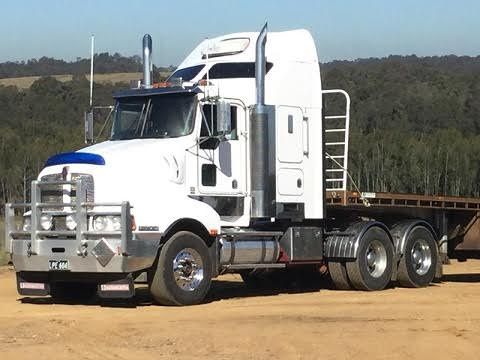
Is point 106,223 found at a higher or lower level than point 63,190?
lower

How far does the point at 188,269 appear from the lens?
1388cm

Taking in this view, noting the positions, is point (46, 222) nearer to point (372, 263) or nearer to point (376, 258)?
point (372, 263)

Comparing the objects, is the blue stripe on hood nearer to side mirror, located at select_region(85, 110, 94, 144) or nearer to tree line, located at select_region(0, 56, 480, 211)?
side mirror, located at select_region(85, 110, 94, 144)

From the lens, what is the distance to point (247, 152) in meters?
15.3

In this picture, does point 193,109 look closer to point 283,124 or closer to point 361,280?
point 283,124

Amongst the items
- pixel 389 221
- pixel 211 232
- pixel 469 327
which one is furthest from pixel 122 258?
pixel 389 221

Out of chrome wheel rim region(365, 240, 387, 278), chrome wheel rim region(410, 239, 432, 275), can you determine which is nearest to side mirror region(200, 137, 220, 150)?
chrome wheel rim region(365, 240, 387, 278)

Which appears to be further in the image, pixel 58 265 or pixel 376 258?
pixel 376 258

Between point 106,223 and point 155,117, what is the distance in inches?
86.2

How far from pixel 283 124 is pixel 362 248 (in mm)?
2672

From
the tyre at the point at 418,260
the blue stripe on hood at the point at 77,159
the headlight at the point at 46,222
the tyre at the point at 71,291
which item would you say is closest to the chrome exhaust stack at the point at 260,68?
the blue stripe on hood at the point at 77,159

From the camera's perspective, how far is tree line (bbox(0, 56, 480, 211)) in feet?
220

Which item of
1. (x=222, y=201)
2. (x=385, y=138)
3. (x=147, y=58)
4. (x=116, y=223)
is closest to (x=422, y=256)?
(x=222, y=201)

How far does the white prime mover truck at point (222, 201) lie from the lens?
531 inches
